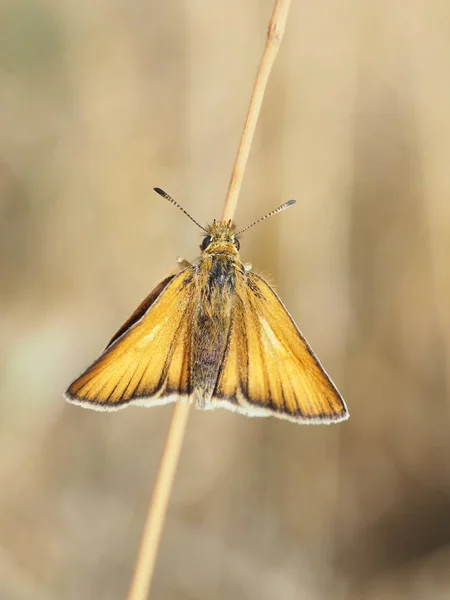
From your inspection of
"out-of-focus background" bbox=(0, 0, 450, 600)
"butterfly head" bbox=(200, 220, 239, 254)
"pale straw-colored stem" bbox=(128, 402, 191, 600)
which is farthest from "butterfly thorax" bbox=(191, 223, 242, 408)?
"out-of-focus background" bbox=(0, 0, 450, 600)

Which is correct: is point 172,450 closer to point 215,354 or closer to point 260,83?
point 215,354

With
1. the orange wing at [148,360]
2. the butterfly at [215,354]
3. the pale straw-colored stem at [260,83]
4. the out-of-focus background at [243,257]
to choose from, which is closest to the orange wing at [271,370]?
the butterfly at [215,354]

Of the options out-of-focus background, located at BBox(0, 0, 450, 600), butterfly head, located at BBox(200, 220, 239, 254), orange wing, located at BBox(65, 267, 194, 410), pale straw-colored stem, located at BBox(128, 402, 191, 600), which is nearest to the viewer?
pale straw-colored stem, located at BBox(128, 402, 191, 600)

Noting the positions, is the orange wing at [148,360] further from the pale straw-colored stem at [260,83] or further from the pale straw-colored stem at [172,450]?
the pale straw-colored stem at [260,83]

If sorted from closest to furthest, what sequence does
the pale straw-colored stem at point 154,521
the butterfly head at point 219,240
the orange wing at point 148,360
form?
1. the pale straw-colored stem at point 154,521
2. the orange wing at point 148,360
3. the butterfly head at point 219,240

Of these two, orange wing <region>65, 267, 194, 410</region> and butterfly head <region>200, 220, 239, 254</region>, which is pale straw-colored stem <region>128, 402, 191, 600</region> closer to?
orange wing <region>65, 267, 194, 410</region>

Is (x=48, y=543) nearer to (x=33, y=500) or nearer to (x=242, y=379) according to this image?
(x=33, y=500)

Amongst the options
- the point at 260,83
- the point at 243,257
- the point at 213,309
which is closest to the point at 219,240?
the point at 213,309
